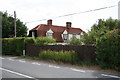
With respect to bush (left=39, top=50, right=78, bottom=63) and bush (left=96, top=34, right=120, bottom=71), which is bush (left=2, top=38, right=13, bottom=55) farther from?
bush (left=96, top=34, right=120, bottom=71)

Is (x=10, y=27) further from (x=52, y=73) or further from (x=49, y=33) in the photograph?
(x=52, y=73)

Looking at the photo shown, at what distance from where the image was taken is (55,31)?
4684cm

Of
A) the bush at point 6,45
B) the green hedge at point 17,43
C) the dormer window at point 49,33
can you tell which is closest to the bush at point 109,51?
the green hedge at point 17,43

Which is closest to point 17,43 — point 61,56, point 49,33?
point 61,56

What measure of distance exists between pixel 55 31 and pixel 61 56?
28.1 metres

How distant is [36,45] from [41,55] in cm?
323

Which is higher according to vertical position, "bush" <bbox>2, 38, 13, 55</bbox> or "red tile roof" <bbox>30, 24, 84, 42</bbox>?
"red tile roof" <bbox>30, 24, 84, 42</bbox>

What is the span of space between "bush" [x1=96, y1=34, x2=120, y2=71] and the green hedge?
1210 cm

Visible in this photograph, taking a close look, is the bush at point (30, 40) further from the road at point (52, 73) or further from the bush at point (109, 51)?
the bush at point (109, 51)

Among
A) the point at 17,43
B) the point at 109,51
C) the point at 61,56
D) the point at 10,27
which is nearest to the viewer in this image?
the point at 109,51

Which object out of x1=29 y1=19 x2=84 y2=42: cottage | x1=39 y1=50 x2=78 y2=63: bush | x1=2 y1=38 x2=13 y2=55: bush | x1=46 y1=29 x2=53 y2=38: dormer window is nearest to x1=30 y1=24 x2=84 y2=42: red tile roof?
x1=29 y1=19 x2=84 y2=42: cottage

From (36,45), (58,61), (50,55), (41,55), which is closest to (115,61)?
(58,61)

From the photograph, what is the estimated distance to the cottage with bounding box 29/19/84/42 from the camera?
144 ft

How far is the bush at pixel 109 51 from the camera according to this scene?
13203 mm
